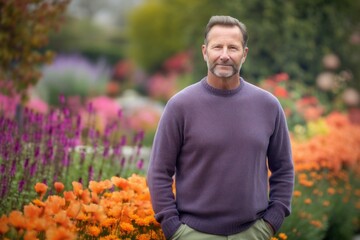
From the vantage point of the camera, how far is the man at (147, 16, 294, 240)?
3010mm

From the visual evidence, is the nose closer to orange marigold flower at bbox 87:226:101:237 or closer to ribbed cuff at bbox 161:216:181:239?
ribbed cuff at bbox 161:216:181:239

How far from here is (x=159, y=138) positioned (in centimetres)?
309

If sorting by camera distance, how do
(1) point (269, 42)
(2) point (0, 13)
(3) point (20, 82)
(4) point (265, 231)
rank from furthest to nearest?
(1) point (269, 42) → (3) point (20, 82) → (2) point (0, 13) → (4) point (265, 231)

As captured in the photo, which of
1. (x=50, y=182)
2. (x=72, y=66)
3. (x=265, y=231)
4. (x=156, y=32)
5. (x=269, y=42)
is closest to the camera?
(x=265, y=231)

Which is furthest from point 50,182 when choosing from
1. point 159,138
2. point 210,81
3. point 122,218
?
point 210,81

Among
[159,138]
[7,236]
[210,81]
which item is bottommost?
[7,236]

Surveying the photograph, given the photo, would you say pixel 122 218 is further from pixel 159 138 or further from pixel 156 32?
pixel 156 32

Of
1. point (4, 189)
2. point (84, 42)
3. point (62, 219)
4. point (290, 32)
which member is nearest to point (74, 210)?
point (62, 219)

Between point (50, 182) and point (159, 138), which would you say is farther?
point (50, 182)

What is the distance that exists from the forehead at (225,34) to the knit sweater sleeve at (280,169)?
0.47m

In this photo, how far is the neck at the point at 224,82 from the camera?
3074 millimetres

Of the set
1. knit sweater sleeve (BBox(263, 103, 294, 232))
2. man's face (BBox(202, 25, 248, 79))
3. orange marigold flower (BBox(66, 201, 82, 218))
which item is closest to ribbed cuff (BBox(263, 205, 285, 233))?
knit sweater sleeve (BBox(263, 103, 294, 232))

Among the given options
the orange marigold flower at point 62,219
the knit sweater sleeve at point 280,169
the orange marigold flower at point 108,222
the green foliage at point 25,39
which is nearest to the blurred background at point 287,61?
the green foliage at point 25,39

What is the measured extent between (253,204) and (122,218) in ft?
2.33
